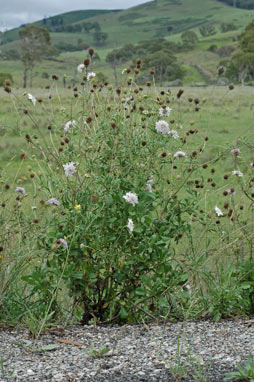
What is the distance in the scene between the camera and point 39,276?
3373 millimetres

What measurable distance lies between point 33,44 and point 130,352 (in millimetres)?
66819

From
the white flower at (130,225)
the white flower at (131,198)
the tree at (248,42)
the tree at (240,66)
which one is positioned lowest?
the tree at (240,66)

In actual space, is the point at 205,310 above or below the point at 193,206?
below

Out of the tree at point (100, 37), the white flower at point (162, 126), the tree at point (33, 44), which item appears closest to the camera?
the white flower at point (162, 126)

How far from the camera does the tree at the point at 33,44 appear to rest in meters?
65.0

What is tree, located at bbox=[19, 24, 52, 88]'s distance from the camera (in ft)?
213

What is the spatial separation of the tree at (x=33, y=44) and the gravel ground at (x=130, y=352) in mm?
63921

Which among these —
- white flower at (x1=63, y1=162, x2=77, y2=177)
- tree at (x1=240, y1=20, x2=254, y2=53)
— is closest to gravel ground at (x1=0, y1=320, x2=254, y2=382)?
white flower at (x1=63, y1=162, x2=77, y2=177)

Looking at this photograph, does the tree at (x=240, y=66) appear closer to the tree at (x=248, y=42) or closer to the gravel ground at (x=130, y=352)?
the tree at (x=248, y=42)

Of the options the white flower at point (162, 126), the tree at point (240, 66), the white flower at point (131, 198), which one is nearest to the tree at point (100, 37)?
the tree at point (240, 66)

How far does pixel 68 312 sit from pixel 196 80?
76574 millimetres

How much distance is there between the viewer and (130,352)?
2.95m

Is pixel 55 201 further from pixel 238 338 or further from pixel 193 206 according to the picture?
pixel 238 338

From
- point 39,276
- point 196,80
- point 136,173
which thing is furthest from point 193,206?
point 196,80
